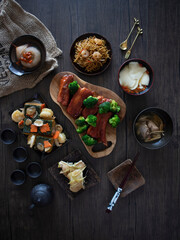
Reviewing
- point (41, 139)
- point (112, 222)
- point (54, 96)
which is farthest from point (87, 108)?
point (112, 222)

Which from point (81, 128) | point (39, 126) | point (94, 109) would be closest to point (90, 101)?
point (94, 109)

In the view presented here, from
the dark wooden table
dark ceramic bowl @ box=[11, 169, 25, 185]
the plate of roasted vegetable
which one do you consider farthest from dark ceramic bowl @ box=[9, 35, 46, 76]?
dark ceramic bowl @ box=[11, 169, 25, 185]

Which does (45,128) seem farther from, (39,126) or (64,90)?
(64,90)

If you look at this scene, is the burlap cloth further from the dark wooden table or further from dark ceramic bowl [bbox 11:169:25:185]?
dark ceramic bowl [bbox 11:169:25:185]

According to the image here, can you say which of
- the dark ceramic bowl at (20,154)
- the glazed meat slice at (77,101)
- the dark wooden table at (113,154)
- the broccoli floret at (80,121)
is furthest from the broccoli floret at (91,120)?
the dark ceramic bowl at (20,154)

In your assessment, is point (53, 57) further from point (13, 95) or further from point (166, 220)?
point (166, 220)

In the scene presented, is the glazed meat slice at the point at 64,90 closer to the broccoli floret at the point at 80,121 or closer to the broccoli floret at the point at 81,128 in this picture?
the broccoli floret at the point at 80,121
